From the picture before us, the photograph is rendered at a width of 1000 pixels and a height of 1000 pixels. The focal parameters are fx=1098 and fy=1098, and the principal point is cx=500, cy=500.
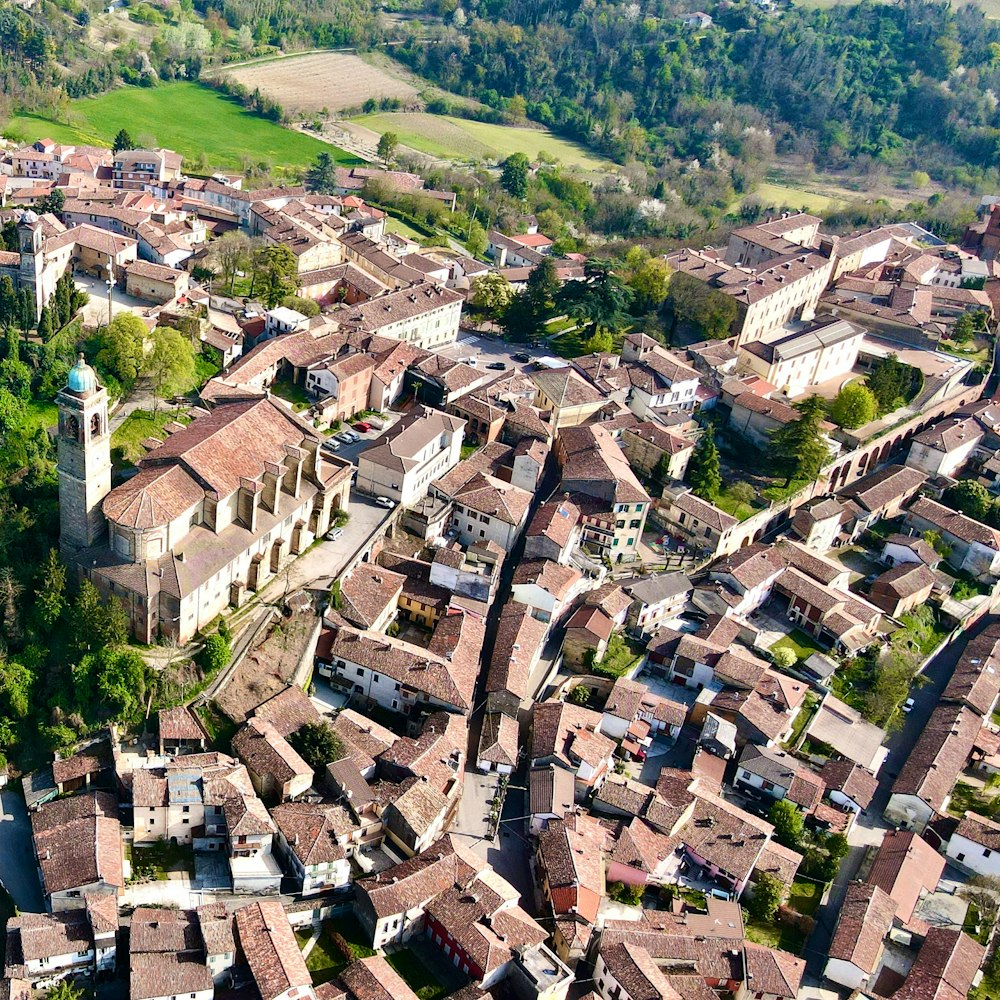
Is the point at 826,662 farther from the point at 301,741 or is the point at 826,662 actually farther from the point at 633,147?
the point at 633,147

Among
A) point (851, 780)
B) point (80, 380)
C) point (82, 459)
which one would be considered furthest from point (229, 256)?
point (851, 780)

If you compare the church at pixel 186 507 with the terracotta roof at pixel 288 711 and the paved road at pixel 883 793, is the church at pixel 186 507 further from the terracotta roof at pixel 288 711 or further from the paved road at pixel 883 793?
the paved road at pixel 883 793

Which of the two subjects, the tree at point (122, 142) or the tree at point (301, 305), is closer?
the tree at point (301, 305)

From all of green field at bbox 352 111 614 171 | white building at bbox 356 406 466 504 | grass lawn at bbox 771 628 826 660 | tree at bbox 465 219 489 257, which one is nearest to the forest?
green field at bbox 352 111 614 171

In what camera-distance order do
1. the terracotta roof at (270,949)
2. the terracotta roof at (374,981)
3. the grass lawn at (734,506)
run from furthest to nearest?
the grass lawn at (734,506) < the terracotta roof at (374,981) < the terracotta roof at (270,949)

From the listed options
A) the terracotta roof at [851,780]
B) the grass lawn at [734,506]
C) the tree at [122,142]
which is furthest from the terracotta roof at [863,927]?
the tree at [122,142]

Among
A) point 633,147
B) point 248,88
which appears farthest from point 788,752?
point 248,88

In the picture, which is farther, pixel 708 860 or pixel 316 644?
pixel 316 644
